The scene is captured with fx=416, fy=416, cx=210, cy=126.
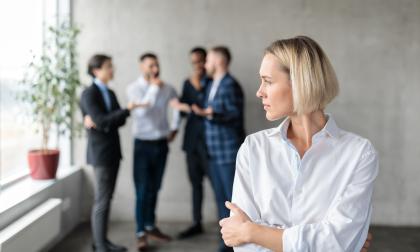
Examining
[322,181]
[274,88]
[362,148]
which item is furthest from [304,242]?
[274,88]

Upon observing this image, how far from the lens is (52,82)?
3.60 m

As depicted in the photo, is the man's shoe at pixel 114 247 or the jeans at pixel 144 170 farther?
the jeans at pixel 144 170

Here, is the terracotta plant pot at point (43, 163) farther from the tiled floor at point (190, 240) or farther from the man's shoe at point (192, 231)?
the man's shoe at point (192, 231)

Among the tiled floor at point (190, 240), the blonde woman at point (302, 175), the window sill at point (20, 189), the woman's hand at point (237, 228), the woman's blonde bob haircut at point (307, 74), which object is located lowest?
the tiled floor at point (190, 240)

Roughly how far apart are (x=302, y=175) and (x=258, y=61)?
11.0ft

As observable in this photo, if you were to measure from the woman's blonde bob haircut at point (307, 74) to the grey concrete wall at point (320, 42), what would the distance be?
3285 mm

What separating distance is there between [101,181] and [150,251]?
792 millimetres

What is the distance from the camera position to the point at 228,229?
1.30m

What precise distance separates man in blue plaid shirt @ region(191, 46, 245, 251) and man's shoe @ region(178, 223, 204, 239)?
1.81 feet

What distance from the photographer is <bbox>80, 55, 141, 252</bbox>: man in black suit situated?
3361mm

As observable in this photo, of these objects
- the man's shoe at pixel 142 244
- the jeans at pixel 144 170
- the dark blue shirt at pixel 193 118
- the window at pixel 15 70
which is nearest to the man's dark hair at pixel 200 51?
the dark blue shirt at pixel 193 118

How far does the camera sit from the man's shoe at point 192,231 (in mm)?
4094

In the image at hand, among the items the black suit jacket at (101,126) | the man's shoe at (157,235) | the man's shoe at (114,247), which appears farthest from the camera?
the man's shoe at (157,235)

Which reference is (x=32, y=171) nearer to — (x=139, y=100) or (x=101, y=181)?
(x=101, y=181)
